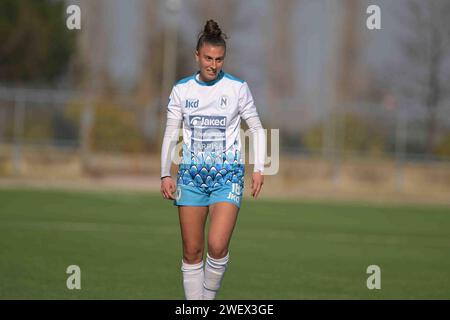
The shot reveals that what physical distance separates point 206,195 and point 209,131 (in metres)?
0.60

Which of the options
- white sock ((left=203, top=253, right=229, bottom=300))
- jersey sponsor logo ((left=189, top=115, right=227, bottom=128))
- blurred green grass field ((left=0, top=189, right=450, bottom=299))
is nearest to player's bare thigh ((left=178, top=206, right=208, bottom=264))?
white sock ((left=203, top=253, right=229, bottom=300))

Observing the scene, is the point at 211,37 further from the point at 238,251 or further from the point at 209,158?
the point at 238,251

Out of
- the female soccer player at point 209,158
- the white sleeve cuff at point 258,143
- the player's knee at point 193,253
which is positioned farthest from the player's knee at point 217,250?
the white sleeve cuff at point 258,143

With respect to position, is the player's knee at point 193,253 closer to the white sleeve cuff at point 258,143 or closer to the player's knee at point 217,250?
the player's knee at point 217,250

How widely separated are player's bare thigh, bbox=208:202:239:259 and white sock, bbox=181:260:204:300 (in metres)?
0.24

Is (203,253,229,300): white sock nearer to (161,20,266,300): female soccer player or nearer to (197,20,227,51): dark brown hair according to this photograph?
(161,20,266,300): female soccer player

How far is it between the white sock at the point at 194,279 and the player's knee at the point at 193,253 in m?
0.04

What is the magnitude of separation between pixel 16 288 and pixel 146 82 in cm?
4743

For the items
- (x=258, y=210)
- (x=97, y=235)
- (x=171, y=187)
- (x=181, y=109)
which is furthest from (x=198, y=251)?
(x=258, y=210)

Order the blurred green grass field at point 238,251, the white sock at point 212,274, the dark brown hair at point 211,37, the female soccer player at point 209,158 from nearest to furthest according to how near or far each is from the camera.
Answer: the dark brown hair at point 211,37 < the female soccer player at point 209,158 < the white sock at point 212,274 < the blurred green grass field at point 238,251

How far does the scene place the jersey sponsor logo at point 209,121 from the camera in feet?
29.5

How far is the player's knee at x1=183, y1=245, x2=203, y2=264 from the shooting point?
915 cm

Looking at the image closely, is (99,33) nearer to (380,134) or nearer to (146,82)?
(146,82)

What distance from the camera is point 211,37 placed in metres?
8.91
